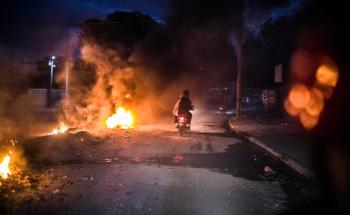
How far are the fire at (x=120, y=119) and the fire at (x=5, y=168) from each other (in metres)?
12.5

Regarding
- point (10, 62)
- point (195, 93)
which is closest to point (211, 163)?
point (195, 93)

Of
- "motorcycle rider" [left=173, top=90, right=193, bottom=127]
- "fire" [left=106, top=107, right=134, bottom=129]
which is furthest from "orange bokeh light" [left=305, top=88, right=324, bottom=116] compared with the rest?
"fire" [left=106, top=107, right=134, bottom=129]

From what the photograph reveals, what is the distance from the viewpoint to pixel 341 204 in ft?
22.0

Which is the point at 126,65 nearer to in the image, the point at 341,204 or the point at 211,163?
the point at 211,163

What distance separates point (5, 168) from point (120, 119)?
13778 millimetres

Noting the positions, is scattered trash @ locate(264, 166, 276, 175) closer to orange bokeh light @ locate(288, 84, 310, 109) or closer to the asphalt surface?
the asphalt surface

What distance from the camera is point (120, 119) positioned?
2244cm

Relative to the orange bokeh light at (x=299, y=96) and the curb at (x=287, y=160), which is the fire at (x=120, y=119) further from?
the orange bokeh light at (x=299, y=96)

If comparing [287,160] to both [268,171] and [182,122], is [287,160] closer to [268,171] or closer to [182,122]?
[268,171]

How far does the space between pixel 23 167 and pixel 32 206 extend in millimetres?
3546

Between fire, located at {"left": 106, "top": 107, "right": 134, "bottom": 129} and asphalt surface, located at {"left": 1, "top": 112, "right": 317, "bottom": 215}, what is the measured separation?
774cm

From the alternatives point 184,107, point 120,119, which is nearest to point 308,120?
point 184,107

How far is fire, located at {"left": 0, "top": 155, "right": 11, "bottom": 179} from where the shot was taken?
816 centimetres

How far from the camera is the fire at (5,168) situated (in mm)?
8163
